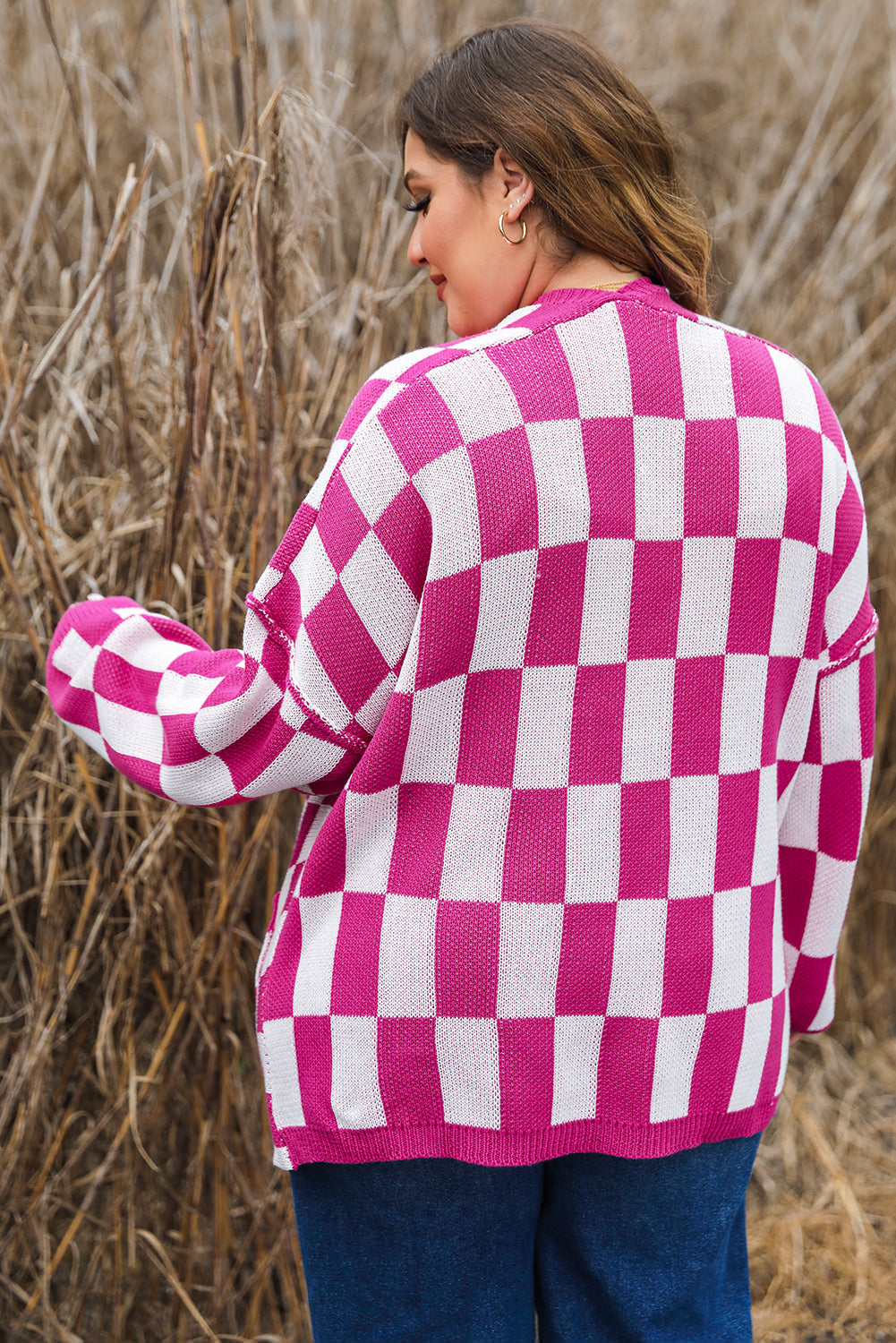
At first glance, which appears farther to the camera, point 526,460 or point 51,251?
point 51,251

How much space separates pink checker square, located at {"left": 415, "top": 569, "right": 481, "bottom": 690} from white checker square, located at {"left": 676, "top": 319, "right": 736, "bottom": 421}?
162 mm

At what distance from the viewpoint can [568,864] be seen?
0.67 metres

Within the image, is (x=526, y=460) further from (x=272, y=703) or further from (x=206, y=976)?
(x=206, y=976)

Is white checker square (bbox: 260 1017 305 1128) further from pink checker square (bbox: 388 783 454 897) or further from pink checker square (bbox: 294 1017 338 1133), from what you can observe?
pink checker square (bbox: 388 783 454 897)

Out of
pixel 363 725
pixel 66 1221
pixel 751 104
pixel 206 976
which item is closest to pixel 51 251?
pixel 206 976

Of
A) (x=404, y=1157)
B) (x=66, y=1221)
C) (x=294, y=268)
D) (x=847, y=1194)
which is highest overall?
(x=294, y=268)

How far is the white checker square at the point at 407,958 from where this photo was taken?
26.4 inches

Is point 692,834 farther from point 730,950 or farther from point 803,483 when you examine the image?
point 803,483

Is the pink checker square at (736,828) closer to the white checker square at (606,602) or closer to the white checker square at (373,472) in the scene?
the white checker square at (606,602)

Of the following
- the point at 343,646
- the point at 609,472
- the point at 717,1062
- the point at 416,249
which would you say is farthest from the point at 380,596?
the point at 717,1062

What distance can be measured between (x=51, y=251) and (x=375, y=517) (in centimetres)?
99

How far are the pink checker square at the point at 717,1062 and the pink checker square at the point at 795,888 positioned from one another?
0.15 m

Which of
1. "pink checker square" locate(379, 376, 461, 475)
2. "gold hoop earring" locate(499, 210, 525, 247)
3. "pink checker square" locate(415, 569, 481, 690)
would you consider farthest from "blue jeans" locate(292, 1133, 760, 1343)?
"gold hoop earring" locate(499, 210, 525, 247)

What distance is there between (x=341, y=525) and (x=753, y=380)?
0.85 feet
